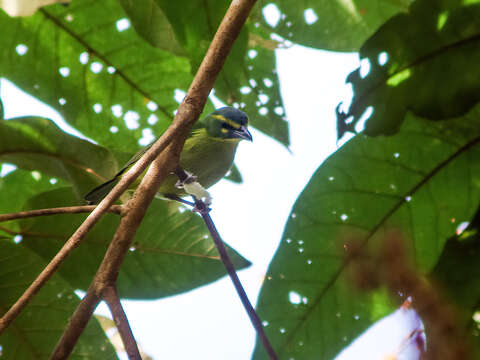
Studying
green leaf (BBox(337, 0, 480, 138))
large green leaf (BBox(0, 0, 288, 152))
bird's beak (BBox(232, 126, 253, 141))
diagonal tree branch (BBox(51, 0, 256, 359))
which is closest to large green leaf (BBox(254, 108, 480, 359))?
green leaf (BBox(337, 0, 480, 138))

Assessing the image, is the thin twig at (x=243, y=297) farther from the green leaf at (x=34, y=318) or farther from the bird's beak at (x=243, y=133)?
the bird's beak at (x=243, y=133)

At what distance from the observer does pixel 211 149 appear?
3451 millimetres

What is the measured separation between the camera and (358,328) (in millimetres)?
2121

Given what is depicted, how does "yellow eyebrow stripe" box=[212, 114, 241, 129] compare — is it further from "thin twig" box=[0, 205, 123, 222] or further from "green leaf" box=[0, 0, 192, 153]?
"thin twig" box=[0, 205, 123, 222]

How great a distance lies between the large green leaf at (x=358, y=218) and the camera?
6.66ft

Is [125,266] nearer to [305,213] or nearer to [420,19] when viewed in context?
[305,213]

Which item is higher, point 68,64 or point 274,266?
point 68,64

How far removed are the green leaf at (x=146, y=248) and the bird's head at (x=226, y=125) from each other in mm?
1229

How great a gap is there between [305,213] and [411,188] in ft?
1.15

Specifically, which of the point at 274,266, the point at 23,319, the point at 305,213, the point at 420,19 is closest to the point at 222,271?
the point at 274,266

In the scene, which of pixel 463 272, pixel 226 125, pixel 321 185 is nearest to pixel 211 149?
pixel 226 125

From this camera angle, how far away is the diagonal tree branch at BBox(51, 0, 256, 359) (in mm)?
1680

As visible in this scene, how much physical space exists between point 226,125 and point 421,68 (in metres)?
1.79

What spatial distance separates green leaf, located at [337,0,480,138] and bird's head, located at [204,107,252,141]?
1.65m
